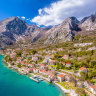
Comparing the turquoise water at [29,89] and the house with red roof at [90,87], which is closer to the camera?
the house with red roof at [90,87]

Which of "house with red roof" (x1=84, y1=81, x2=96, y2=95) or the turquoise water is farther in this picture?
the turquoise water

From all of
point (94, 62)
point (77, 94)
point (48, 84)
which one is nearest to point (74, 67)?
point (94, 62)

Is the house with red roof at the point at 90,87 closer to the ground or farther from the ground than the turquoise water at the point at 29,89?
farther from the ground

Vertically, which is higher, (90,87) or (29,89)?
(90,87)

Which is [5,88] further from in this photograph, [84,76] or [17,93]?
[84,76]

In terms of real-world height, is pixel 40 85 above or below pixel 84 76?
below

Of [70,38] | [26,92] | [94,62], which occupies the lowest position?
[26,92]

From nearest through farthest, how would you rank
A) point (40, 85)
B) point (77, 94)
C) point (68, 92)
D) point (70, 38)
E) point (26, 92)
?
point (77, 94)
point (68, 92)
point (26, 92)
point (40, 85)
point (70, 38)

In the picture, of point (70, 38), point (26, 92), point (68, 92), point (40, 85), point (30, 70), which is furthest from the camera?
point (70, 38)

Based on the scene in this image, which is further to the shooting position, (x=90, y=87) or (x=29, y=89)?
(x=29, y=89)

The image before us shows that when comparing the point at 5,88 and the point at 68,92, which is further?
the point at 5,88

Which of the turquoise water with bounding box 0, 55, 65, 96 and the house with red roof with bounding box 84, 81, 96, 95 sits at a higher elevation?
the house with red roof with bounding box 84, 81, 96, 95
